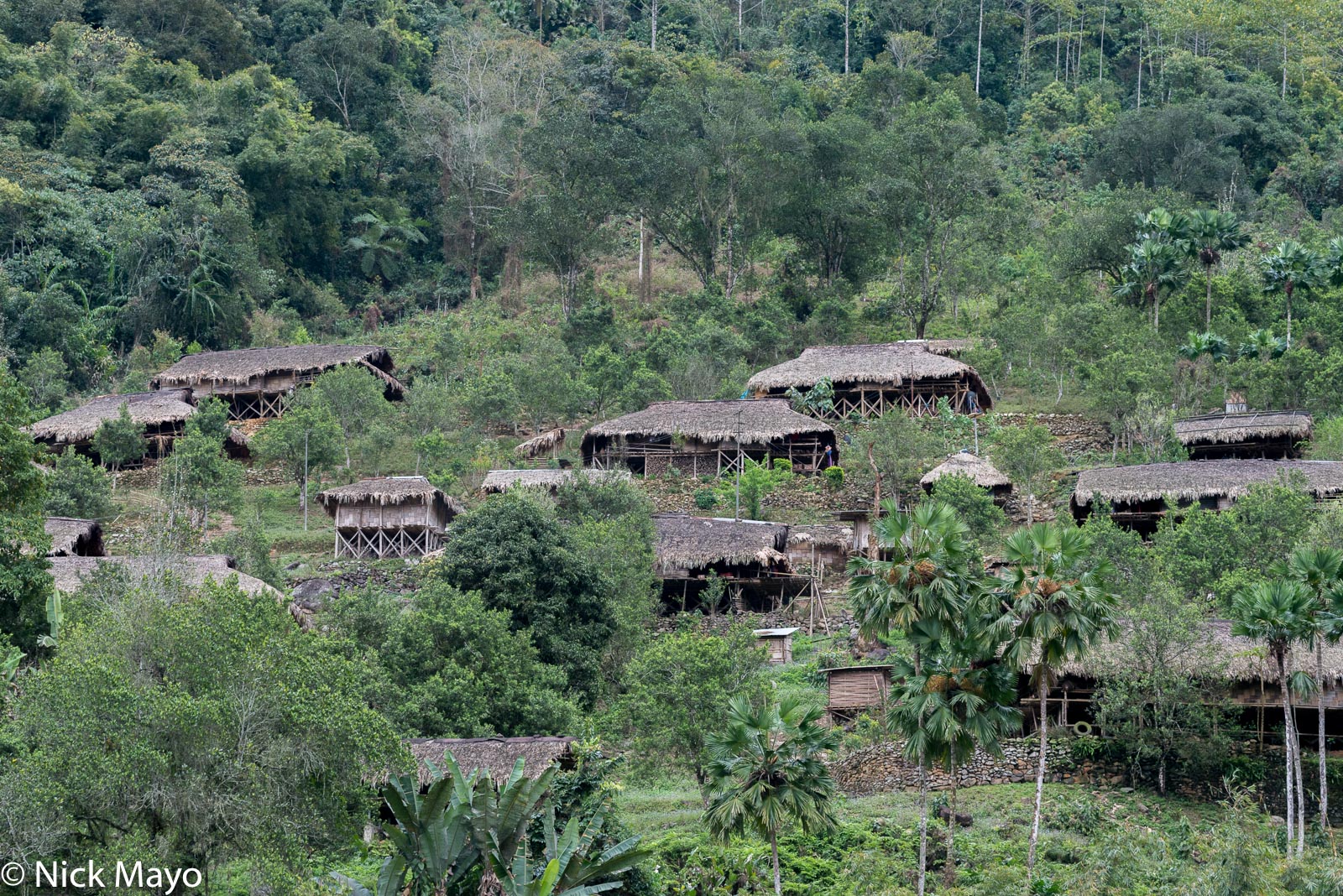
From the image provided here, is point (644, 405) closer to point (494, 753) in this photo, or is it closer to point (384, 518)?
point (384, 518)

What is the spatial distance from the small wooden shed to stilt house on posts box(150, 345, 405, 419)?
66.7 ft

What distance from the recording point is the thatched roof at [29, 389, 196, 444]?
46.7m

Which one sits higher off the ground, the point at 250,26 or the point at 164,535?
the point at 250,26

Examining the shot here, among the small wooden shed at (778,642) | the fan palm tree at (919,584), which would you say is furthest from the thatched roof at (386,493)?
the fan palm tree at (919,584)

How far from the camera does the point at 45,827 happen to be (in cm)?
2009

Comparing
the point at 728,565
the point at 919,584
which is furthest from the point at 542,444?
the point at 919,584

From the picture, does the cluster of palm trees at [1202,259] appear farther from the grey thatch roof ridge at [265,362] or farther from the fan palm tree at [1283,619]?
the fan palm tree at [1283,619]

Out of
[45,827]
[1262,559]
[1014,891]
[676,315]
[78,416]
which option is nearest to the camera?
[45,827]

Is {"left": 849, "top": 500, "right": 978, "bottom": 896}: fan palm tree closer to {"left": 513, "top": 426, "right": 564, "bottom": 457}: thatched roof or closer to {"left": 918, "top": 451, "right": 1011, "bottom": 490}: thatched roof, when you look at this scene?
{"left": 918, "top": 451, "right": 1011, "bottom": 490}: thatched roof

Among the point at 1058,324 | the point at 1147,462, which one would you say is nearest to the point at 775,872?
the point at 1147,462

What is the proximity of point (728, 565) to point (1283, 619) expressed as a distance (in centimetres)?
1395

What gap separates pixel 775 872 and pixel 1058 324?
29632 mm

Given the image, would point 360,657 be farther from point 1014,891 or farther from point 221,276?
point 221,276

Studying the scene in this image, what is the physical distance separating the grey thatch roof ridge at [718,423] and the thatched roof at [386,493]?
18.9 feet
